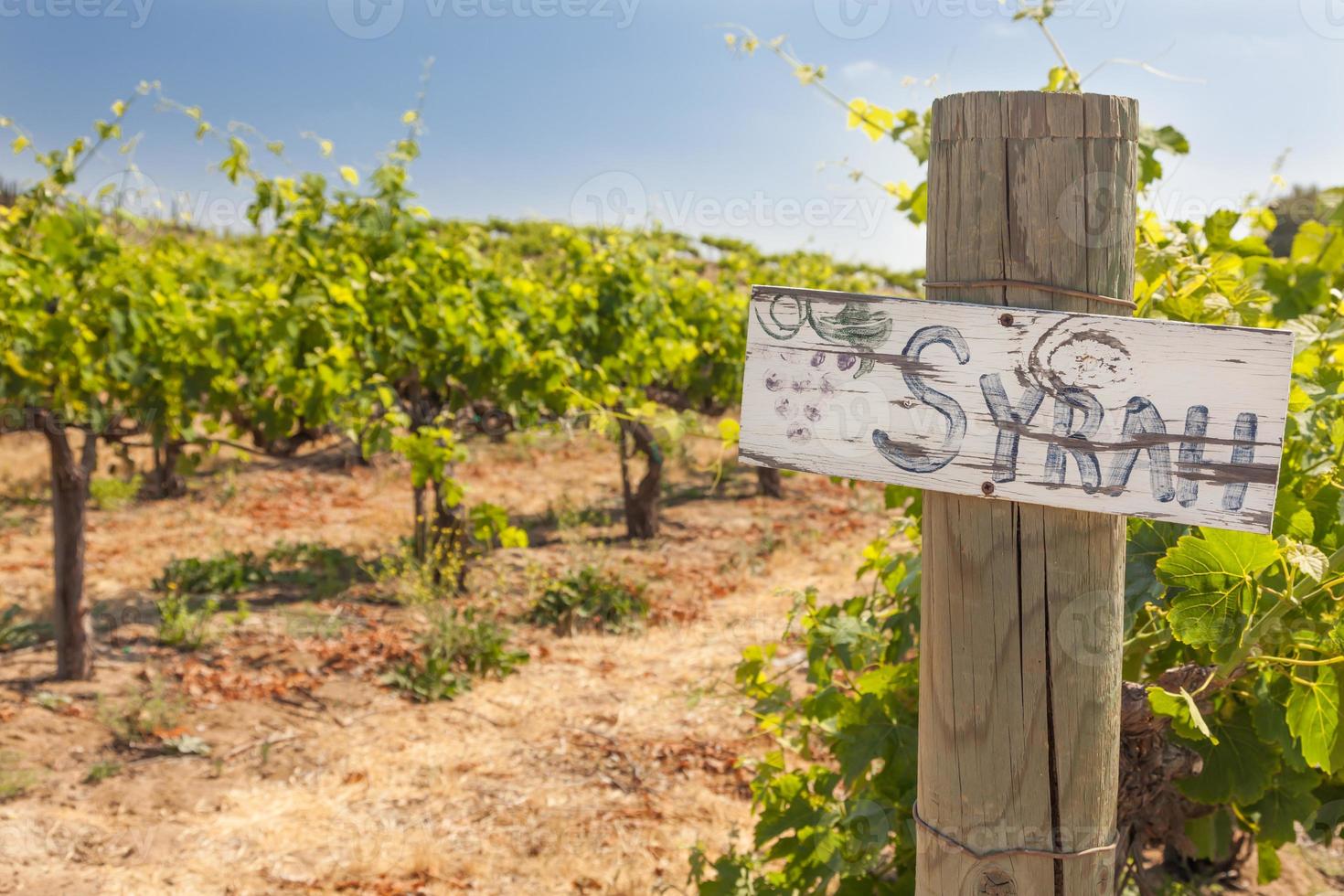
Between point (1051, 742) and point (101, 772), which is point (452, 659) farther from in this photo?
point (1051, 742)

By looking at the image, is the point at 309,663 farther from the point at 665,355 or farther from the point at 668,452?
the point at 668,452

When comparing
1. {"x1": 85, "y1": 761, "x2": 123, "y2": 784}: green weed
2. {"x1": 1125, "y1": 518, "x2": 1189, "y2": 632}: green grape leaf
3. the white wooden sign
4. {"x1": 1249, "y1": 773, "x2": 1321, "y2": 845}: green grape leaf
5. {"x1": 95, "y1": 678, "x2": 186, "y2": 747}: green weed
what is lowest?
{"x1": 85, "y1": 761, "x2": 123, "y2": 784}: green weed

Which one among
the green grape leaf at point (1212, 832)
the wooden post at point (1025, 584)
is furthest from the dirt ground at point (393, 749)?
the wooden post at point (1025, 584)

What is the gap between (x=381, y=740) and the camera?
450cm

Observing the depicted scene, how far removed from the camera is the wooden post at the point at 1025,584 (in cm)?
124

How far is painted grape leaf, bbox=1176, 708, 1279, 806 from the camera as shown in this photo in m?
1.80

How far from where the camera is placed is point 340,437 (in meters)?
10.9

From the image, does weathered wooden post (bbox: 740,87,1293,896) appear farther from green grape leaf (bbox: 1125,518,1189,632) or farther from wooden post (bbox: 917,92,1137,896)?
green grape leaf (bbox: 1125,518,1189,632)

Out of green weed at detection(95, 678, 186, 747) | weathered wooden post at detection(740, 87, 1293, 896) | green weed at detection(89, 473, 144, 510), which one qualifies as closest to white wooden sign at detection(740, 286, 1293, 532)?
weathered wooden post at detection(740, 87, 1293, 896)

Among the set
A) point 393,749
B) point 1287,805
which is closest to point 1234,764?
point 1287,805

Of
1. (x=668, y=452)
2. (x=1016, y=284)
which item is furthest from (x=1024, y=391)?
(x=668, y=452)

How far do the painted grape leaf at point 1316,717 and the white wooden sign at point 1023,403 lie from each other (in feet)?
1.88

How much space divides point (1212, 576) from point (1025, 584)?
314 millimetres

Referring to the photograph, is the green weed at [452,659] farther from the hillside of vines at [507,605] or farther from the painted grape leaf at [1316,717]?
the painted grape leaf at [1316,717]
